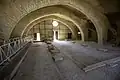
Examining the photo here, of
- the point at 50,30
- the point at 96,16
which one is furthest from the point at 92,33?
the point at 96,16

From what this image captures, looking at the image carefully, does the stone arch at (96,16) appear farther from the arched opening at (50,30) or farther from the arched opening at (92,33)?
the arched opening at (50,30)

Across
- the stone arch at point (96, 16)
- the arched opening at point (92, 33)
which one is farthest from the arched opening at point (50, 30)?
the stone arch at point (96, 16)

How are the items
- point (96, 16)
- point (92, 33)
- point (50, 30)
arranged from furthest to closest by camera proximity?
1. point (50, 30)
2. point (92, 33)
3. point (96, 16)

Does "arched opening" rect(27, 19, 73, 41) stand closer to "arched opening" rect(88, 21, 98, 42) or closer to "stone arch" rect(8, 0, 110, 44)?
"arched opening" rect(88, 21, 98, 42)

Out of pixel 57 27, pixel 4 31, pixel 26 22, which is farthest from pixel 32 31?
pixel 4 31

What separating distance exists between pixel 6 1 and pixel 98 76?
615cm

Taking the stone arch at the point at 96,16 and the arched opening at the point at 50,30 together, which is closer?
the stone arch at the point at 96,16

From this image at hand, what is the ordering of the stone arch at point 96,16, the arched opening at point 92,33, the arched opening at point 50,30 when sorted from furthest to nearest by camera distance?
the arched opening at point 50,30 → the arched opening at point 92,33 → the stone arch at point 96,16

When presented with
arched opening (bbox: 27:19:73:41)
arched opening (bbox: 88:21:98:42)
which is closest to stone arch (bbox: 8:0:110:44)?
arched opening (bbox: 88:21:98:42)

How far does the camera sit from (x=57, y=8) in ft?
52.9

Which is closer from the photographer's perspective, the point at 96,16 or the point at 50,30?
the point at 96,16

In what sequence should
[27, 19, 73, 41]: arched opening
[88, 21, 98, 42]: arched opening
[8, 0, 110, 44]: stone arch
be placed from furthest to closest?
[27, 19, 73, 41]: arched opening < [88, 21, 98, 42]: arched opening < [8, 0, 110, 44]: stone arch

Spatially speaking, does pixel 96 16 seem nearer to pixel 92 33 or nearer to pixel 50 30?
Result: pixel 92 33

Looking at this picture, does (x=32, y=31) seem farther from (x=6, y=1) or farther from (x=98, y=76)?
(x=98, y=76)
